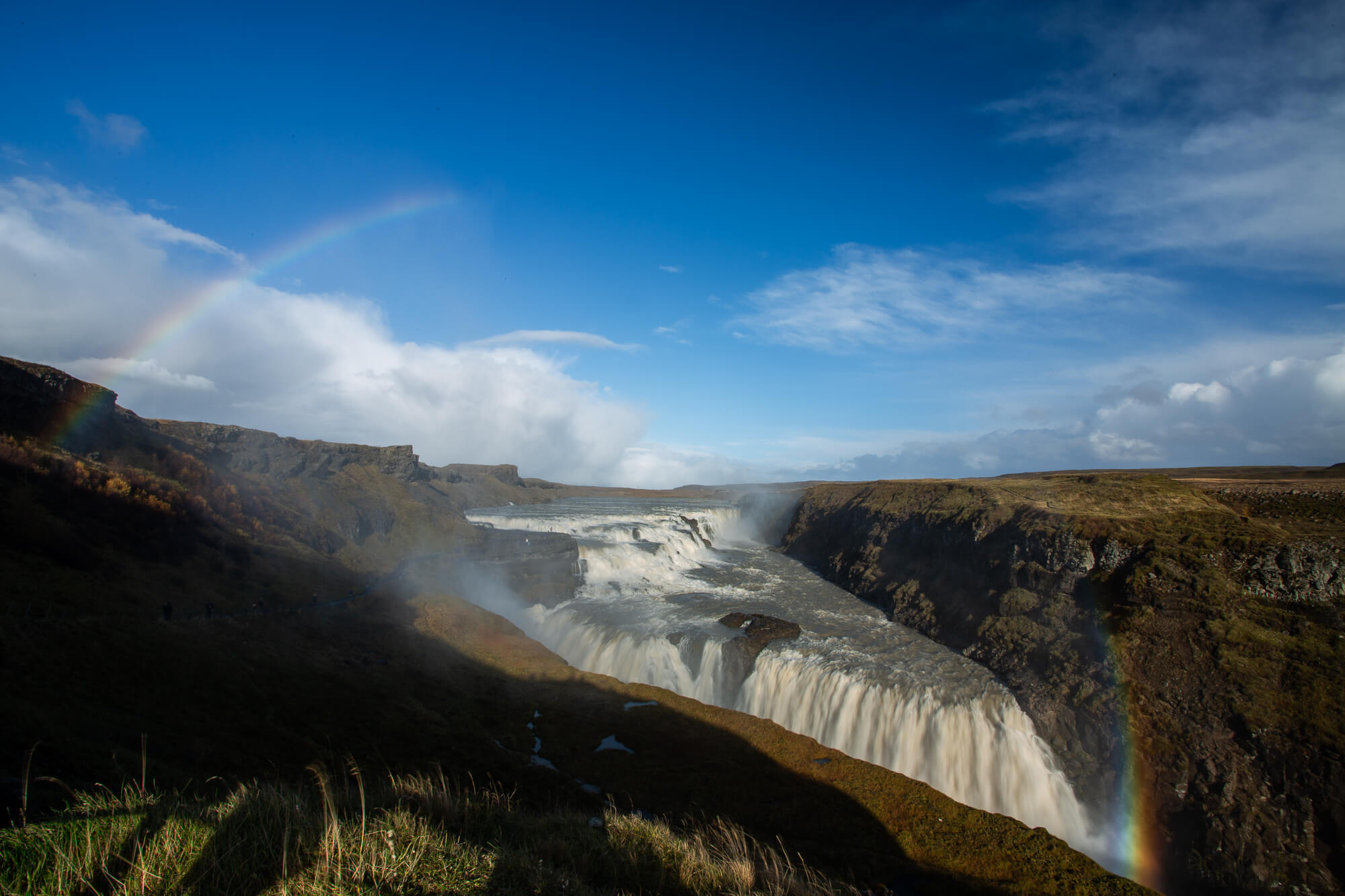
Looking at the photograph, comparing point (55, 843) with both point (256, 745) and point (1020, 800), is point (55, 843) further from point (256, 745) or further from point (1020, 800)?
point (1020, 800)

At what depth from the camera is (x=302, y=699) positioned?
62.7ft

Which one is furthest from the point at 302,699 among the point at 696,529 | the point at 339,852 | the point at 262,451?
the point at 696,529

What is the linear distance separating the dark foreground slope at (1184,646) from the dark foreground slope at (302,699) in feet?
24.0

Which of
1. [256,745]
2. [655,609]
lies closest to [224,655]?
[256,745]

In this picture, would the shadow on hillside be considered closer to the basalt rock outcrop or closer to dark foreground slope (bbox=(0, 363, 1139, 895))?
dark foreground slope (bbox=(0, 363, 1139, 895))

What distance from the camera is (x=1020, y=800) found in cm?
2148

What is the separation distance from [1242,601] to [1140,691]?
603 centimetres

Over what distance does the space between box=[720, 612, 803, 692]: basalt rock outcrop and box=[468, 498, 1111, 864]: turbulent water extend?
36cm

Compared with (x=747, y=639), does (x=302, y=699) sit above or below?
above

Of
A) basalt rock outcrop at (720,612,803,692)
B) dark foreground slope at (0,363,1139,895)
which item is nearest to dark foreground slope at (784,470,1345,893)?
dark foreground slope at (0,363,1139,895)

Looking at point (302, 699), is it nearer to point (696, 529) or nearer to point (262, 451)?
point (262, 451)

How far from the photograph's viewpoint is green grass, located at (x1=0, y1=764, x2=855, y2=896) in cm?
499

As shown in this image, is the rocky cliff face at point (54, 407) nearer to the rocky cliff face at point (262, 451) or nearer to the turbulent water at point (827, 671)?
the rocky cliff face at point (262, 451)

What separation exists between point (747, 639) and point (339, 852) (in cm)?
2741
